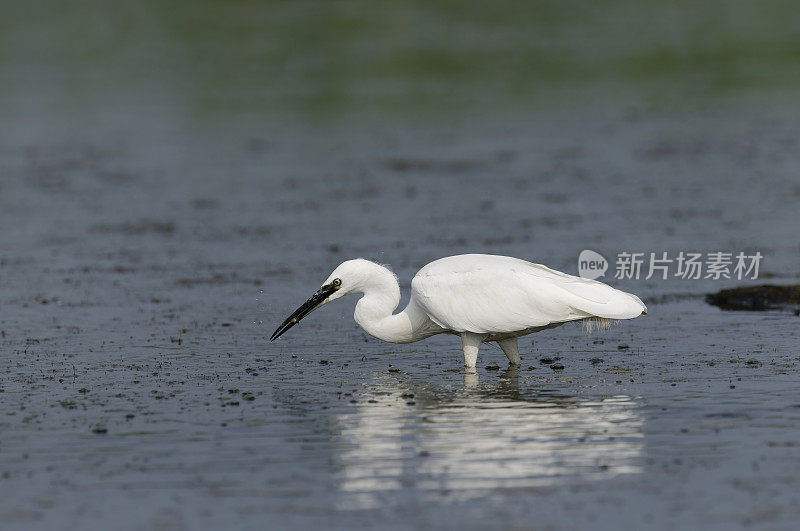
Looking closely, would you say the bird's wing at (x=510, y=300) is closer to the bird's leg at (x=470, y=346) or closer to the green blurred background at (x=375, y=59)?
the bird's leg at (x=470, y=346)

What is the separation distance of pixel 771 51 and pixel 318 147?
15.9 metres

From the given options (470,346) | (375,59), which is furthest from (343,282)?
(375,59)

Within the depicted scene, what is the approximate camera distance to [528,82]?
119 feet

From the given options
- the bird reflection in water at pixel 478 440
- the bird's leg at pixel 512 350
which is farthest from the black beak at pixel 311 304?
the bird's leg at pixel 512 350

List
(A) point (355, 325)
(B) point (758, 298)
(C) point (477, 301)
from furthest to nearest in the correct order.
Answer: (B) point (758, 298) < (A) point (355, 325) < (C) point (477, 301)

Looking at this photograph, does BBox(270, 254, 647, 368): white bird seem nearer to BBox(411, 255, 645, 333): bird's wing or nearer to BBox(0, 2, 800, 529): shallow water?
BBox(411, 255, 645, 333): bird's wing

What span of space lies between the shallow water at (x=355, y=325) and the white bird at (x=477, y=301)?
0.45 metres

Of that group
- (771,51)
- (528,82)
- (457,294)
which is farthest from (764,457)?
(771,51)

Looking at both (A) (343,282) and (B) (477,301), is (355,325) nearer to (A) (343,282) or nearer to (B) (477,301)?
(A) (343,282)

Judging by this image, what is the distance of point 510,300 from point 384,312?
1353 millimetres

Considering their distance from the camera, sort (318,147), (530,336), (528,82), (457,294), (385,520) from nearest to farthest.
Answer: (385,520)
(457,294)
(530,336)
(318,147)
(528,82)

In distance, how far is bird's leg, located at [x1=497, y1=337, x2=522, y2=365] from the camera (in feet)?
42.2

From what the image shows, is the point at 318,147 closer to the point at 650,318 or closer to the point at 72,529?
the point at 650,318

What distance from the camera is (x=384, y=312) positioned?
42.7 feet
